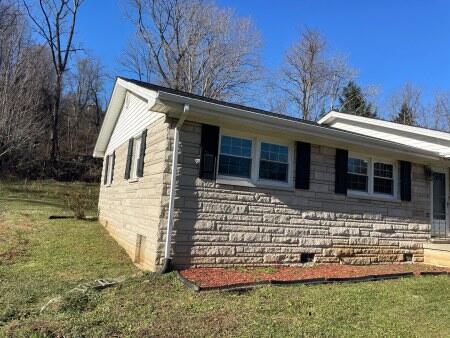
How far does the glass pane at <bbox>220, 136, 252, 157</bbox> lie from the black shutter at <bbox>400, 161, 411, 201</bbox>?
14.3 feet

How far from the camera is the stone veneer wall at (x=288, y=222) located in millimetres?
7557

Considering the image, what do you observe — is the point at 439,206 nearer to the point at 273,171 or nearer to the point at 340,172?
the point at 340,172

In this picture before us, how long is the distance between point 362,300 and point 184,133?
415 cm

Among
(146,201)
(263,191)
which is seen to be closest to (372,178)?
(263,191)

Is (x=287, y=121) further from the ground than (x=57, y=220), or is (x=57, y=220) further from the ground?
(x=287, y=121)

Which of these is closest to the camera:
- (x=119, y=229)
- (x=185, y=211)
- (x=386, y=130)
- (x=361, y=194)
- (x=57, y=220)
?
(x=185, y=211)

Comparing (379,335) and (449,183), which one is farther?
(449,183)

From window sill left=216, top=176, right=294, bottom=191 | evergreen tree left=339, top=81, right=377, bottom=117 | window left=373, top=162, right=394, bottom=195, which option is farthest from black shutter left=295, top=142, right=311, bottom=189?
evergreen tree left=339, top=81, right=377, bottom=117

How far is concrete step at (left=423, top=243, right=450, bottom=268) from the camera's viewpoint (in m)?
9.73

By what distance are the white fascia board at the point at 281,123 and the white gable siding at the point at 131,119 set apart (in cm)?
137

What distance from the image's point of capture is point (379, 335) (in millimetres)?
4578

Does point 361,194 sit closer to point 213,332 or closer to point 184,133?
point 184,133

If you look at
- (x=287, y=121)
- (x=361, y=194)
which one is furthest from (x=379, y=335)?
(x=361, y=194)

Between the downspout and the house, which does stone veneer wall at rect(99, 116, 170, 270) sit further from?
the downspout
